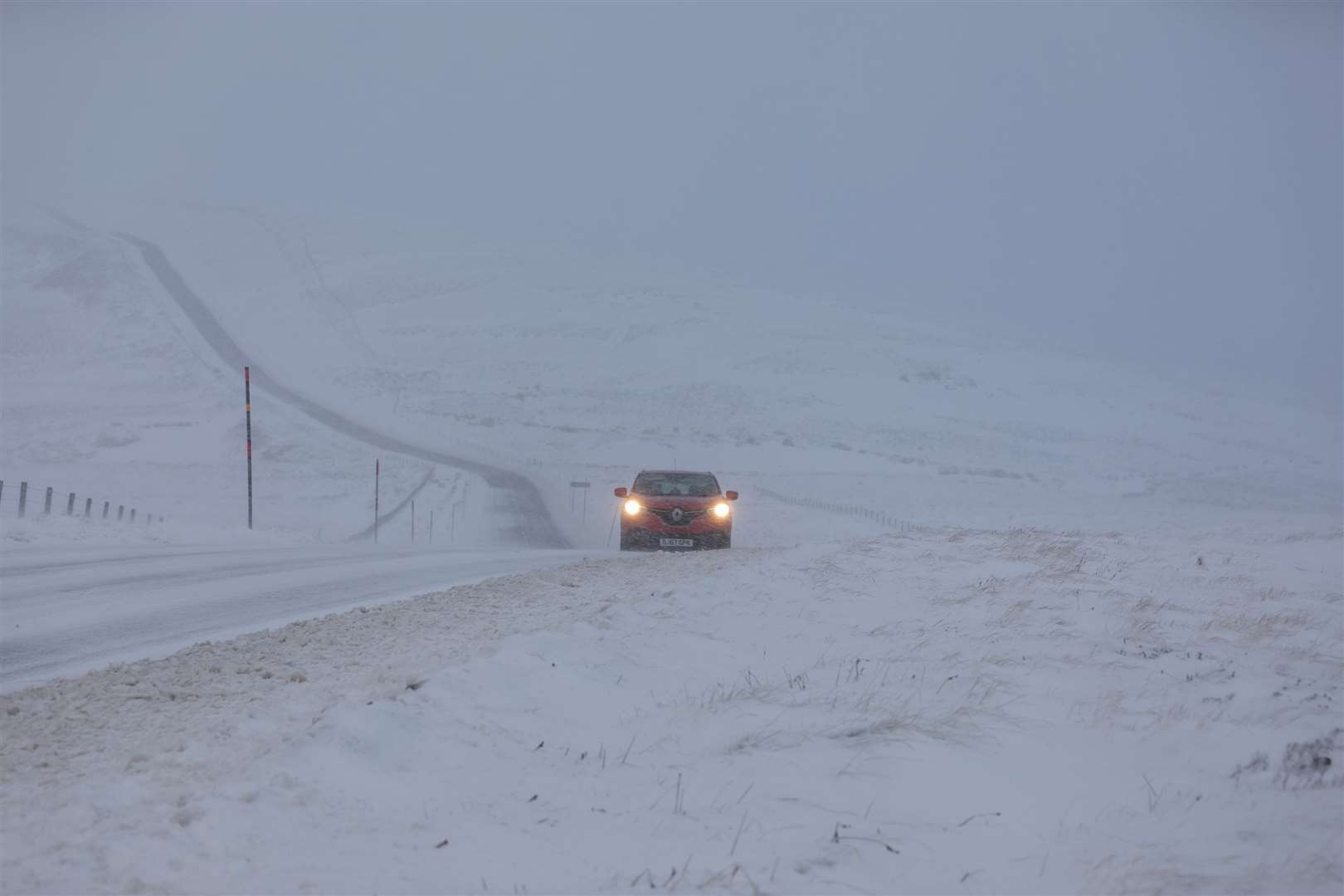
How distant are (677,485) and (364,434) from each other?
1472 inches

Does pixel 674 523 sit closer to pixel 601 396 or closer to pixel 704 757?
pixel 704 757

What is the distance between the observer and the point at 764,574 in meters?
11.3

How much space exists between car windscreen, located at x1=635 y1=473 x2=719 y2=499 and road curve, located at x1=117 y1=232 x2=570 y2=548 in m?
5.11

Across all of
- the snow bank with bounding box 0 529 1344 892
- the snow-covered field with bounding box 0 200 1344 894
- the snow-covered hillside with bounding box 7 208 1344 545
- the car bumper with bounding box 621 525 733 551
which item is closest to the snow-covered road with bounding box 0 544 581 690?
the snow-covered field with bounding box 0 200 1344 894

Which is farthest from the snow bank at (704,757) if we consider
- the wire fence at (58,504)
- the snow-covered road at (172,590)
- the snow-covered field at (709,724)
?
the wire fence at (58,504)

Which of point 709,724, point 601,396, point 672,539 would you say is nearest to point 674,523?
point 672,539

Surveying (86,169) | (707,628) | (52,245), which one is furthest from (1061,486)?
(86,169)

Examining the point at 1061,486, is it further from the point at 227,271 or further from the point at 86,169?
the point at 86,169

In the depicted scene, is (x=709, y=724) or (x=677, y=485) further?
(x=677, y=485)

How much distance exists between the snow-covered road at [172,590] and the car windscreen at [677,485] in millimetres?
3067

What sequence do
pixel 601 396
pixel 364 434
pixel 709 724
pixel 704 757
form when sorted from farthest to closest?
1. pixel 601 396
2. pixel 364 434
3. pixel 709 724
4. pixel 704 757

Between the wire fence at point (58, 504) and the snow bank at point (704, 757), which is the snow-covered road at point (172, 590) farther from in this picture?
the wire fence at point (58, 504)

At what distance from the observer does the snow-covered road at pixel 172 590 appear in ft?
26.9

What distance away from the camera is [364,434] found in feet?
175
